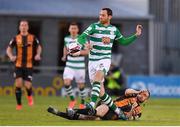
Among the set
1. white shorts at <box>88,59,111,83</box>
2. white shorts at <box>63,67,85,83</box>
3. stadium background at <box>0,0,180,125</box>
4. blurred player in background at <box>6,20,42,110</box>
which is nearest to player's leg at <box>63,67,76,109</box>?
white shorts at <box>63,67,85,83</box>

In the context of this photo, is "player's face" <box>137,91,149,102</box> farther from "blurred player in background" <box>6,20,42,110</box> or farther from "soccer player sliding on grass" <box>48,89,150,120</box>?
"blurred player in background" <box>6,20,42,110</box>

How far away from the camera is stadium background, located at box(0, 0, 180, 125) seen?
122 ft

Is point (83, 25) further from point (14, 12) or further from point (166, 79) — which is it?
point (166, 79)

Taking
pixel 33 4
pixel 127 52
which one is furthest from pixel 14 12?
pixel 127 52

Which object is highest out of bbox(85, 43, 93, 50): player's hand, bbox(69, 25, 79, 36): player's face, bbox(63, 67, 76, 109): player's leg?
bbox(69, 25, 79, 36): player's face

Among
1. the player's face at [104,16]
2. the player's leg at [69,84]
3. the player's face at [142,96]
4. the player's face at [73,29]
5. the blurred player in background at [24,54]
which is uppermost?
the player's face at [104,16]

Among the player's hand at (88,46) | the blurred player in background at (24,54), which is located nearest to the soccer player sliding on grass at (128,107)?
the player's hand at (88,46)

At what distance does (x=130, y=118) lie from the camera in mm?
15398

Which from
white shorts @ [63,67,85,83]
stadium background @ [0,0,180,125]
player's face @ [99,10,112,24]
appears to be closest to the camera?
player's face @ [99,10,112,24]

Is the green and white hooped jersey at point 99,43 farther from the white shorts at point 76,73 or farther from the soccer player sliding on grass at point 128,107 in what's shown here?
the white shorts at point 76,73

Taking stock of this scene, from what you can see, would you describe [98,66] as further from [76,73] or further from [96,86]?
[76,73]

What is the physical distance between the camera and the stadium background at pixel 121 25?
37.1m

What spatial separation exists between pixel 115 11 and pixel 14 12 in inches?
185

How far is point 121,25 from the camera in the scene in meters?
38.0
